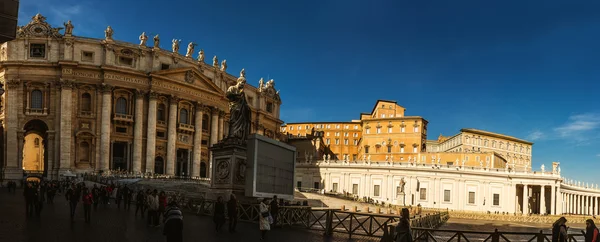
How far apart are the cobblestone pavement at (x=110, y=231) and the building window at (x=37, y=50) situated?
35.5 meters

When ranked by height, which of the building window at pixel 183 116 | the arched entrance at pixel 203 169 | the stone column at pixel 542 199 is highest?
the building window at pixel 183 116

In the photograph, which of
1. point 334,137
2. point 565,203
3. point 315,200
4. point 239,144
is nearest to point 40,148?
point 315,200

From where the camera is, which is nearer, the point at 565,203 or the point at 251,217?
the point at 251,217

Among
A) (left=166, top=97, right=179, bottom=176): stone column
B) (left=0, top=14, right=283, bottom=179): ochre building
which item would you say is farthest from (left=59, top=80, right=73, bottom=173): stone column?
(left=166, top=97, right=179, bottom=176): stone column

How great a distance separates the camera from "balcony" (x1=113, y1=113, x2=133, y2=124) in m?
52.1

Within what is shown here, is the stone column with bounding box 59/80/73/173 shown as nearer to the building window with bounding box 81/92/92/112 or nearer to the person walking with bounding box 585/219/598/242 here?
the building window with bounding box 81/92/92/112

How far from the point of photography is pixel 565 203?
69.6 m

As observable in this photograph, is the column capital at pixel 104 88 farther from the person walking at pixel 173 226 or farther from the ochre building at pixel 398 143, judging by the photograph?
the person walking at pixel 173 226

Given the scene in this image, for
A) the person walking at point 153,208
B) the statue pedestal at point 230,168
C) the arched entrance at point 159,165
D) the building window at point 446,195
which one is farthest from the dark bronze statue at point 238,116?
the building window at point 446,195

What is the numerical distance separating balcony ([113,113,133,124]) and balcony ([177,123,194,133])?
19.7 ft

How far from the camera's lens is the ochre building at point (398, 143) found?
72.1 m

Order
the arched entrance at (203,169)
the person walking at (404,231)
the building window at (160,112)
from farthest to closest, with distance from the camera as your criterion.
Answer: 1. the arched entrance at (203,169)
2. the building window at (160,112)
3. the person walking at (404,231)

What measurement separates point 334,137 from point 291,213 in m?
77.2

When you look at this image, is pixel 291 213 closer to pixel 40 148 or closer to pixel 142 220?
pixel 142 220
